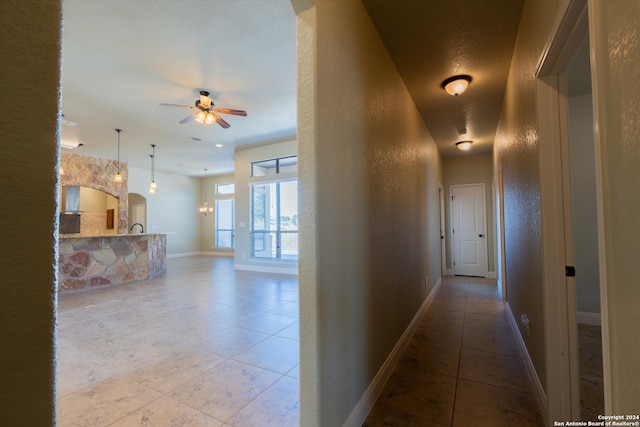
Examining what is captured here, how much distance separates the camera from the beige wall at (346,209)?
4.39 feet

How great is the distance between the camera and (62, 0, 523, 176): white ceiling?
7.40 ft

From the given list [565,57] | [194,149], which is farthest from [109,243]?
[565,57]

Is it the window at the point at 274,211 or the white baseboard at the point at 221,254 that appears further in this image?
the white baseboard at the point at 221,254

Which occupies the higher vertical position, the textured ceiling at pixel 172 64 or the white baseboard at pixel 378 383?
the textured ceiling at pixel 172 64

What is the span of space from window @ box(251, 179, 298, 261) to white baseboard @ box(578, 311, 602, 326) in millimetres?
5154

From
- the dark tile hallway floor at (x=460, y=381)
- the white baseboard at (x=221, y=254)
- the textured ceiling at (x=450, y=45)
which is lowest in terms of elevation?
the dark tile hallway floor at (x=460, y=381)

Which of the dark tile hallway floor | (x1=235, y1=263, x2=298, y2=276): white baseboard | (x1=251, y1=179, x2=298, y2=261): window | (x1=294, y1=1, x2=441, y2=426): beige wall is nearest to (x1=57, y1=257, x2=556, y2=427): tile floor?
the dark tile hallway floor

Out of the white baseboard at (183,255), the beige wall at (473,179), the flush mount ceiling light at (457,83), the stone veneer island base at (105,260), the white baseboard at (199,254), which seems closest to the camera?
the flush mount ceiling light at (457,83)

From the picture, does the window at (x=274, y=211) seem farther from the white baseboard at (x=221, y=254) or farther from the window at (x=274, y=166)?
the white baseboard at (x=221, y=254)

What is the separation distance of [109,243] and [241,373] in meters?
4.88

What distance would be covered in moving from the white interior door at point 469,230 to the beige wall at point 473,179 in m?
0.08

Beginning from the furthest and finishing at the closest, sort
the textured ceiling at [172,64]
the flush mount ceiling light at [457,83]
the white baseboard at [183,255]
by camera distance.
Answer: the white baseboard at [183,255], the flush mount ceiling light at [457,83], the textured ceiling at [172,64]

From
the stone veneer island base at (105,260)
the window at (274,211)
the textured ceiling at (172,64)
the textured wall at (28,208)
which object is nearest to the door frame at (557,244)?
the textured wall at (28,208)

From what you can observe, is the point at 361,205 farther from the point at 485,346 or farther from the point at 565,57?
the point at 485,346
